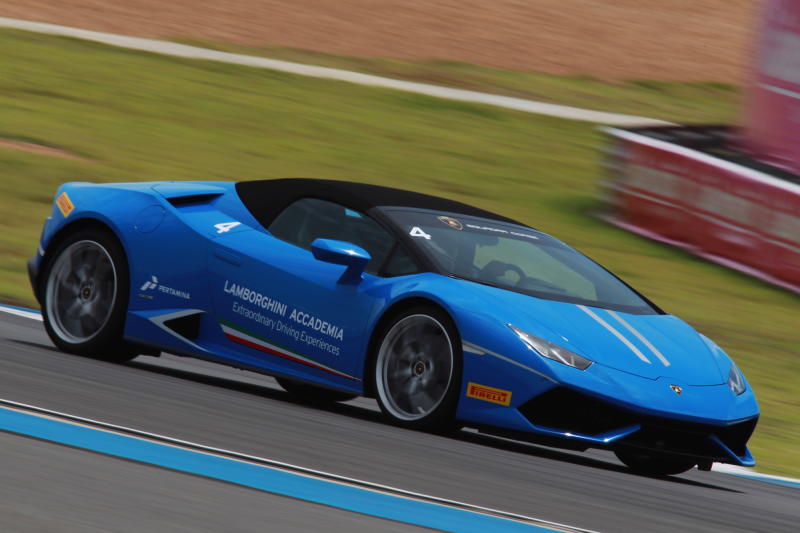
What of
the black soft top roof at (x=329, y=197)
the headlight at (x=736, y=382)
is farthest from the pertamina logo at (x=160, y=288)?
the headlight at (x=736, y=382)

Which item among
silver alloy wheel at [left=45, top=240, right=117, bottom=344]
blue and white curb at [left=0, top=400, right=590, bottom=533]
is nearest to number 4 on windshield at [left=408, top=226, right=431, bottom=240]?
silver alloy wheel at [left=45, top=240, right=117, bottom=344]

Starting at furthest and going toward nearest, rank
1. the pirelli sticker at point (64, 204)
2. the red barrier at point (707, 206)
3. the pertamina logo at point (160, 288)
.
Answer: the red barrier at point (707, 206), the pirelli sticker at point (64, 204), the pertamina logo at point (160, 288)

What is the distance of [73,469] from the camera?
485 centimetres

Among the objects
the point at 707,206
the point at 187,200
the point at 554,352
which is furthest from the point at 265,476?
the point at 707,206

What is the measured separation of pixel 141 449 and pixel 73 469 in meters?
0.49

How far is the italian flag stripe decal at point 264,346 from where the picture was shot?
278 inches

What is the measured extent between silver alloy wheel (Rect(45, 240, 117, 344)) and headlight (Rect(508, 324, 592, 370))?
2.46m

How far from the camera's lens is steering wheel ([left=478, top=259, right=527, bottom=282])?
23.3 feet

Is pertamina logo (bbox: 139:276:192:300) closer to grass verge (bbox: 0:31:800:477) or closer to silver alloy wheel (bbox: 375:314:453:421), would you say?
silver alloy wheel (bbox: 375:314:453:421)

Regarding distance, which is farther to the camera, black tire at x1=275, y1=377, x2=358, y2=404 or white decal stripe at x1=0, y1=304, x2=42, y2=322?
white decal stripe at x1=0, y1=304, x2=42, y2=322

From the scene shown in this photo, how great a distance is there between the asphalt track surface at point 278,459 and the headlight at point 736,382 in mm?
452

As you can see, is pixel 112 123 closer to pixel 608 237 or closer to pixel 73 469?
pixel 608 237

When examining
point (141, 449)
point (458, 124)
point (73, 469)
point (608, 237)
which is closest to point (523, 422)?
point (141, 449)

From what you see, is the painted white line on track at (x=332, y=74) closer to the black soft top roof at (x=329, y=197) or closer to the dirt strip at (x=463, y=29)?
the dirt strip at (x=463, y=29)
